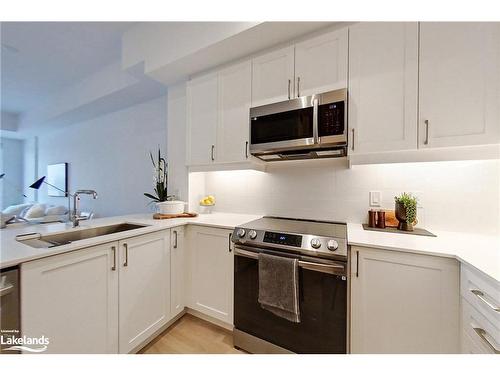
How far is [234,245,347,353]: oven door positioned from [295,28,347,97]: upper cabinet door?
1196mm

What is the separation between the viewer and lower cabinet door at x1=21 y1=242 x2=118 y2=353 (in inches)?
35.1

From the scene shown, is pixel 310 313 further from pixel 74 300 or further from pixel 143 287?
pixel 74 300

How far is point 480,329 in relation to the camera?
32.4 inches

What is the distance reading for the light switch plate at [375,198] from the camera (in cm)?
157

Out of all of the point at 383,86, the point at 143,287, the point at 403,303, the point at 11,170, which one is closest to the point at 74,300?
the point at 143,287

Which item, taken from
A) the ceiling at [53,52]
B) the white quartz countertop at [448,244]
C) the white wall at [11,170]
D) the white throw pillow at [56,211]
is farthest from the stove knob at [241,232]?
the white wall at [11,170]

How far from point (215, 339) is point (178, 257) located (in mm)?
690

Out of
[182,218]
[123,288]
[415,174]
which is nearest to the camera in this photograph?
[123,288]

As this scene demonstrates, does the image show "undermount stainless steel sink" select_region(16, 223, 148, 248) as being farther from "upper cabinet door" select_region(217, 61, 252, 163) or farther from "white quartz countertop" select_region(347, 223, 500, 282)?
"white quartz countertop" select_region(347, 223, 500, 282)

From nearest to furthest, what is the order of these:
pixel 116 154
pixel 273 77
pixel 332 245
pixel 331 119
→ pixel 332 245 → pixel 331 119 → pixel 273 77 → pixel 116 154

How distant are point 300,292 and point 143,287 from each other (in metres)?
1.07

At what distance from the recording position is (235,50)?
5.50 ft
